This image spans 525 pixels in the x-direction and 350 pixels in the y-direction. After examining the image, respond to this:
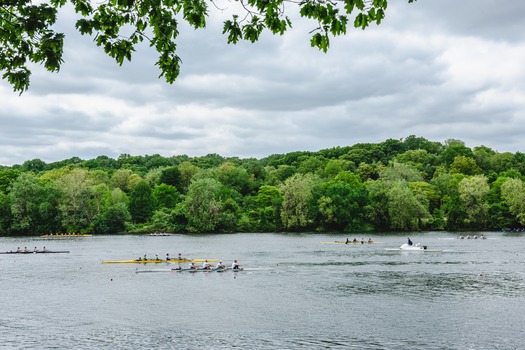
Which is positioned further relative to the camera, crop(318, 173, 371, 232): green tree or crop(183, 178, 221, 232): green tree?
crop(318, 173, 371, 232): green tree

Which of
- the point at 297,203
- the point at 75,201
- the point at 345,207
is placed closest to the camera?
the point at 345,207

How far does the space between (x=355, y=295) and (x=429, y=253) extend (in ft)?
108

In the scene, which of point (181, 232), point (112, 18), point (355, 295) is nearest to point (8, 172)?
point (181, 232)

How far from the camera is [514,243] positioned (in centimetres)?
7700

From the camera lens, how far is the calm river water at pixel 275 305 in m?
24.5

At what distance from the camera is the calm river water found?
24531 mm

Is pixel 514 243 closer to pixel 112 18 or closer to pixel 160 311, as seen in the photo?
pixel 160 311

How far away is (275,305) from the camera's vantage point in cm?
3241

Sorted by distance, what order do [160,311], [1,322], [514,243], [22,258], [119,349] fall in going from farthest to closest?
[514,243] < [22,258] < [160,311] < [1,322] < [119,349]

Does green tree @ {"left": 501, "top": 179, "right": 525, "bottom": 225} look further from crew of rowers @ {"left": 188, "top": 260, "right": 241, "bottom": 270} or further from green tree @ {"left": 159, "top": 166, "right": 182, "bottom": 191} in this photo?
green tree @ {"left": 159, "top": 166, "right": 182, "bottom": 191}

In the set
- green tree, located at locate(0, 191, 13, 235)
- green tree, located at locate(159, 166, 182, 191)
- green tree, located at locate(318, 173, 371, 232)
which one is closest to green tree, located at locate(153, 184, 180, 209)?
green tree, located at locate(159, 166, 182, 191)

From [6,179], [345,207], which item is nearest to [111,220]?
[6,179]

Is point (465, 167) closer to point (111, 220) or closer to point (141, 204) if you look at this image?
point (141, 204)

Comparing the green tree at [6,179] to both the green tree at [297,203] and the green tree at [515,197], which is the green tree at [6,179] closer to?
the green tree at [297,203]
